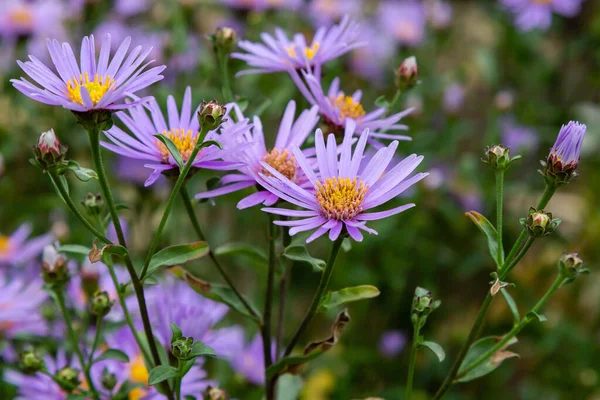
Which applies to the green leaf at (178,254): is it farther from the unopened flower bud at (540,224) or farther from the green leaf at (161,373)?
the unopened flower bud at (540,224)

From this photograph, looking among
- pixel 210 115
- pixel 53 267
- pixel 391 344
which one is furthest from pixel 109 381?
pixel 391 344

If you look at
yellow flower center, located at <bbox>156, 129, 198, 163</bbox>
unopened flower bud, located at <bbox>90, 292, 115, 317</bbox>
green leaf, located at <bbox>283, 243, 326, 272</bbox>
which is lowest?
green leaf, located at <bbox>283, 243, 326, 272</bbox>

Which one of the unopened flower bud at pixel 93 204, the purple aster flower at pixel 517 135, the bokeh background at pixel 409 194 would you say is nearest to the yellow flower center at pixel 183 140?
the unopened flower bud at pixel 93 204

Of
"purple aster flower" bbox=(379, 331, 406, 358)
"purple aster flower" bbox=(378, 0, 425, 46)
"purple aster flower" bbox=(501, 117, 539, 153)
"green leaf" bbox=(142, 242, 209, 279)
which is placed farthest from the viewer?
"purple aster flower" bbox=(378, 0, 425, 46)

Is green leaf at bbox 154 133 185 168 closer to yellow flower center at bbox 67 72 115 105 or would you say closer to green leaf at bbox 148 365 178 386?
yellow flower center at bbox 67 72 115 105

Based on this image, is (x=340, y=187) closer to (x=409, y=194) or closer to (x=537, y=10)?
(x=409, y=194)

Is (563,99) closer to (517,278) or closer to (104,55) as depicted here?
(517,278)

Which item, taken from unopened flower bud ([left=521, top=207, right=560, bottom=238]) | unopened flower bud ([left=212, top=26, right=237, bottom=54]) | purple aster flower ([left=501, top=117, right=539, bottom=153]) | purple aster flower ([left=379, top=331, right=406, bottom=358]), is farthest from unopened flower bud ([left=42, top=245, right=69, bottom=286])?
purple aster flower ([left=501, top=117, right=539, bottom=153])
